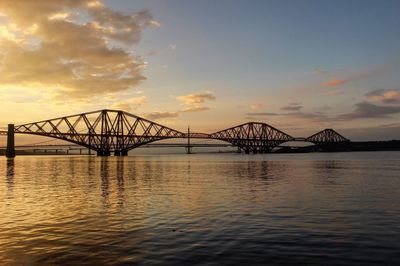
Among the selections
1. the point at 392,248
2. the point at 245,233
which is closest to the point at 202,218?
the point at 245,233

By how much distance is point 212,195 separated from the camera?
3497cm

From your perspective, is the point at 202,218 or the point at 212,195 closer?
the point at 202,218

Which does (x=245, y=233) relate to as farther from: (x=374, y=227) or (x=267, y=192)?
(x=267, y=192)

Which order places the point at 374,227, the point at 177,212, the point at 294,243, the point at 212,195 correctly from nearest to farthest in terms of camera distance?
the point at 294,243 → the point at 374,227 → the point at 177,212 → the point at 212,195

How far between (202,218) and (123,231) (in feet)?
17.0

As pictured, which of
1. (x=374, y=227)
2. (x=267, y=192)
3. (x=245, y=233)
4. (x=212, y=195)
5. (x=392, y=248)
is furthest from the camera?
(x=267, y=192)

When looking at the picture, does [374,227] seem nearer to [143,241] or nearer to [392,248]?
[392,248]

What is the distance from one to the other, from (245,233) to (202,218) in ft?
15.0

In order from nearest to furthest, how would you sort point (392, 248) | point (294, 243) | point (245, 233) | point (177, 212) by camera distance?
point (392, 248), point (294, 243), point (245, 233), point (177, 212)

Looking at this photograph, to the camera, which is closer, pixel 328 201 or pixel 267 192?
pixel 328 201

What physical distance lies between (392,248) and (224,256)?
6568 mm

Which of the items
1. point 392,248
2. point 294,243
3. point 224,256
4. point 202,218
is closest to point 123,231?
point 202,218

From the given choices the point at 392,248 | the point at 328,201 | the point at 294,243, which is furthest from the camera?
the point at 328,201

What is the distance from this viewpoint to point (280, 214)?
24.5 m
